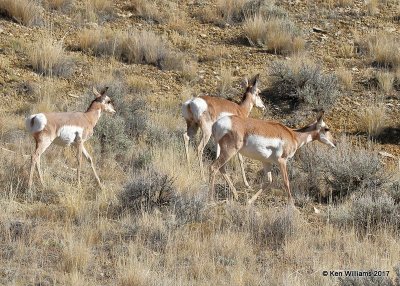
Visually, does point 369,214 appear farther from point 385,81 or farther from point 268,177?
point 385,81

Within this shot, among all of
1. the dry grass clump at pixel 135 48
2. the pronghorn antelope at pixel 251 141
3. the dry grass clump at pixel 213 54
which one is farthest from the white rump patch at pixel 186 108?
the dry grass clump at pixel 213 54

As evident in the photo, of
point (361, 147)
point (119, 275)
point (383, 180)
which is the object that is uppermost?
point (119, 275)

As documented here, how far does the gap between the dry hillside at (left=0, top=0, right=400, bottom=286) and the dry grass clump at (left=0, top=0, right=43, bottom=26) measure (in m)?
0.03

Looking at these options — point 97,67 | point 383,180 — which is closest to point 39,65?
point 97,67

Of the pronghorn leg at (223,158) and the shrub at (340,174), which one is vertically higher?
the pronghorn leg at (223,158)

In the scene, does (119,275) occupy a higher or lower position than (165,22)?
higher

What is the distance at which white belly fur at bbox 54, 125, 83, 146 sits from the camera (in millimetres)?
10364

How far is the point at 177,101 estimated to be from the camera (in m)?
15.0

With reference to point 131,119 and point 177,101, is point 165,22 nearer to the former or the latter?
point 177,101

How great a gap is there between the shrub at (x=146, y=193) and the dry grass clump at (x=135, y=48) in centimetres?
720

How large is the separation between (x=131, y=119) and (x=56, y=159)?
7.44ft

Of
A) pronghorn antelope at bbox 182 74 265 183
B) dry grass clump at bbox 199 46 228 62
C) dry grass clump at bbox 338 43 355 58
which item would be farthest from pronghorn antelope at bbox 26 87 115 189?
dry grass clump at bbox 338 43 355 58

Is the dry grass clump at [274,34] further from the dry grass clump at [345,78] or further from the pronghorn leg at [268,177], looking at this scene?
the pronghorn leg at [268,177]

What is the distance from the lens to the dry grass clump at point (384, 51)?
16672 millimetres
